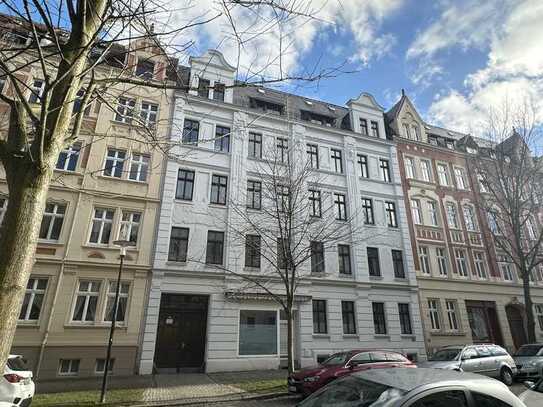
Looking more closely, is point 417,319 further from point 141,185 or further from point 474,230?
point 141,185

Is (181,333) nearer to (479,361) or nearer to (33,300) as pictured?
(33,300)

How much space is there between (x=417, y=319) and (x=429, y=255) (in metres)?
4.88

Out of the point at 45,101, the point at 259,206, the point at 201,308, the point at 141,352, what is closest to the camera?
the point at 45,101

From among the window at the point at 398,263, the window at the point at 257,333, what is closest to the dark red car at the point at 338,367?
the window at the point at 257,333

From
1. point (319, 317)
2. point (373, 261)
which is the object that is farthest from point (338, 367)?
point (373, 261)

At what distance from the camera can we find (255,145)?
784 inches

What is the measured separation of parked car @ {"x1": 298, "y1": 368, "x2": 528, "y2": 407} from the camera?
10.3 feet

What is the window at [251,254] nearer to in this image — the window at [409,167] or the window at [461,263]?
the window at [409,167]

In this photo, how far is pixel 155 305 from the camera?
47.1 ft

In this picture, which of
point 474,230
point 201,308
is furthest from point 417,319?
point 201,308

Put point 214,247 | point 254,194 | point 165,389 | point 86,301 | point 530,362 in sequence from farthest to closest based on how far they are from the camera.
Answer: point 254,194, point 214,247, point 86,301, point 530,362, point 165,389

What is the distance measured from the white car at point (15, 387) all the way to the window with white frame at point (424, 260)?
20.8 m

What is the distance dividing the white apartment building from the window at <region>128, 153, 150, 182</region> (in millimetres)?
1194

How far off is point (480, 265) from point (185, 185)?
855 inches
